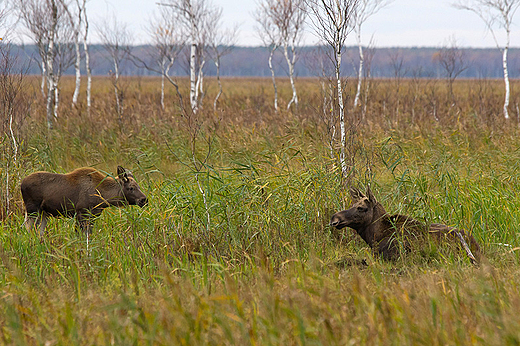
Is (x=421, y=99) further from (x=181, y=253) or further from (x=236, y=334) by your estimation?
(x=236, y=334)

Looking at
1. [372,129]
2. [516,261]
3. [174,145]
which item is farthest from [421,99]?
[516,261]

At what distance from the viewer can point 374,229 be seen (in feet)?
16.3

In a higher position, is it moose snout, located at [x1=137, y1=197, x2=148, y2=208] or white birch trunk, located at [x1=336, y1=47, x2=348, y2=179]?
white birch trunk, located at [x1=336, y1=47, x2=348, y2=179]

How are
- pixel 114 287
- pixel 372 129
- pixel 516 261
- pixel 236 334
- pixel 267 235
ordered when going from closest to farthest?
1. pixel 236 334
2. pixel 114 287
3. pixel 516 261
4. pixel 267 235
5. pixel 372 129

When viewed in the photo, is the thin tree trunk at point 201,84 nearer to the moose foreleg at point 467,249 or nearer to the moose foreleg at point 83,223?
the moose foreleg at point 83,223

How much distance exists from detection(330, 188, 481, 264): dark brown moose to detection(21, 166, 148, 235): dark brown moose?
255cm

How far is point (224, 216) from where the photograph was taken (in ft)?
17.6

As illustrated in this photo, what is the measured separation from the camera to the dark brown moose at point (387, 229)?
4.70m

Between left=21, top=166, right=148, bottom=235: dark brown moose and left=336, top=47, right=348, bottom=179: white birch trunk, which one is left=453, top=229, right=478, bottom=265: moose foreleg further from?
left=21, top=166, right=148, bottom=235: dark brown moose

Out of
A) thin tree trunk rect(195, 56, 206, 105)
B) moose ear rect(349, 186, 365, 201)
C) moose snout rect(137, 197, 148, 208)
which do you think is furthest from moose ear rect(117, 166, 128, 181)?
moose ear rect(349, 186, 365, 201)

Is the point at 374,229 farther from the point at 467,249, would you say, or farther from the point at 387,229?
the point at 467,249

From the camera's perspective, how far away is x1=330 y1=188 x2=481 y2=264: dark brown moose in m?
A: 4.70

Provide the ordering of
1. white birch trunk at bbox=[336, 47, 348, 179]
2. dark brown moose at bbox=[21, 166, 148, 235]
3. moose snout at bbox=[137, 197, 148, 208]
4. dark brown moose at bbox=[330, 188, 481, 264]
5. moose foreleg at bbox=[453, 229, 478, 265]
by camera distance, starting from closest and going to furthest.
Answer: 1. moose foreleg at bbox=[453, 229, 478, 265]
2. dark brown moose at bbox=[330, 188, 481, 264]
3. dark brown moose at bbox=[21, 166, 148, 235]
4. moose snout at bbox=[137, 197, 148, 208]
5. white birch trunk at bbox=[336, 47, 348, 179]

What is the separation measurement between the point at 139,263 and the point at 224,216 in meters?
1.19
